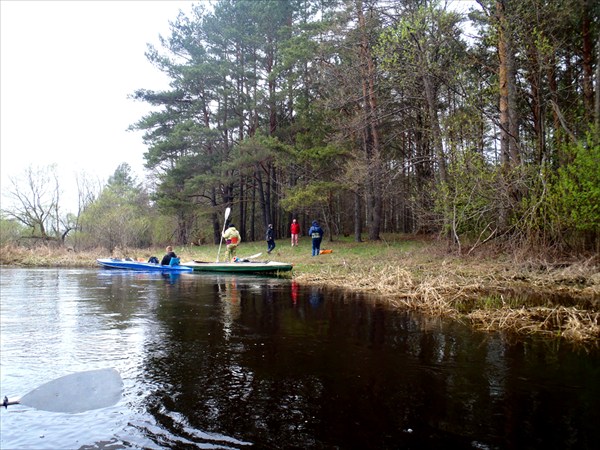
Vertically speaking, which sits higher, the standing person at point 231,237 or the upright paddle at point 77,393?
the standing person at point 231,237

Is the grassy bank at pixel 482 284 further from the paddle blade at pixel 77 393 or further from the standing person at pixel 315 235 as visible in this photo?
the paddle blade at pixel 77 393

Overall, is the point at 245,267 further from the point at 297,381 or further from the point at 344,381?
the point at 344,381

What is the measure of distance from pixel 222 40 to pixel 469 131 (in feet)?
67.1

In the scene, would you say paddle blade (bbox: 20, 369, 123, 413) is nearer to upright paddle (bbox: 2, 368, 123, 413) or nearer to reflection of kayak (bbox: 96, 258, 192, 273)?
upright paddle (bbox: 2, 368, 123, 413)

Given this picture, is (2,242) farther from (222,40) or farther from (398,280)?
(398,280)

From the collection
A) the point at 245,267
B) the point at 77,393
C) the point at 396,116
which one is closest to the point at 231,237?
the point at 245,267

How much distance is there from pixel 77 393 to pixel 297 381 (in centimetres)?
226

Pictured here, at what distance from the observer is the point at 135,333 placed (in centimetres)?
700

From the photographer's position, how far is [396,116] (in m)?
20.7

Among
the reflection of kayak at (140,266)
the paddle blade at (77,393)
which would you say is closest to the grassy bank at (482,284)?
the reflection of kayak at (140,266)

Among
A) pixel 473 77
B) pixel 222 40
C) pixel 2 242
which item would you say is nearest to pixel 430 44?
pixel 473 77

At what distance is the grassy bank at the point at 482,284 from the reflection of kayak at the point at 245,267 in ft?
2.05

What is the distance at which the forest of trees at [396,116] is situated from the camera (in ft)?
42.1

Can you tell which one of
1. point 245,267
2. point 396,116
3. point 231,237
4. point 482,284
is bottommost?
point 482,284
